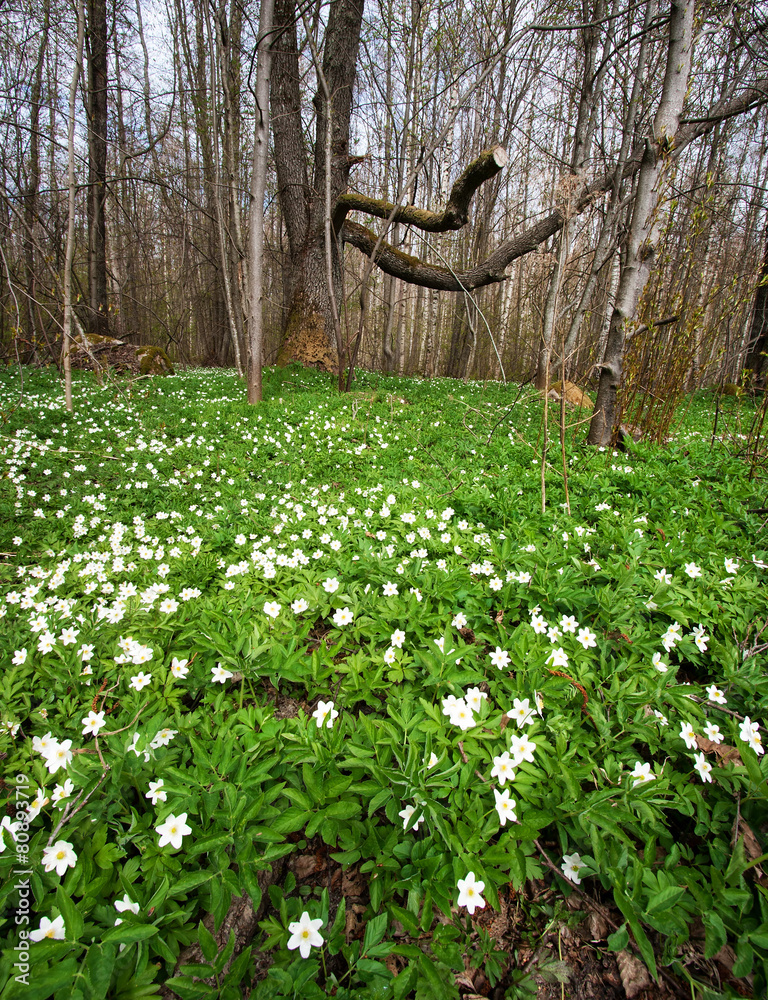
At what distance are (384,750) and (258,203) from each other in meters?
6.92

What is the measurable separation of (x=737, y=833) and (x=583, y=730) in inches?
17.5

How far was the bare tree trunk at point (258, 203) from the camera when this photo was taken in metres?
5.48

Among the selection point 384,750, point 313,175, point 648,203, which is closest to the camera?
point 384,750

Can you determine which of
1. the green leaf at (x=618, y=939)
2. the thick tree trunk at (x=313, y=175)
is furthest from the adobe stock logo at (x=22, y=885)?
the thick tree trunk at (x=313, y=175)

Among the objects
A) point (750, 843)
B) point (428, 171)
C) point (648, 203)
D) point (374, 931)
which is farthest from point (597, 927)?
point (428, 171)

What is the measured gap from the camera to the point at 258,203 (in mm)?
5879

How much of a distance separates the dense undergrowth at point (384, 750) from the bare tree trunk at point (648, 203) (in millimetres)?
1738

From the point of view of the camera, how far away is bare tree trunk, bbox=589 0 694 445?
3.58m

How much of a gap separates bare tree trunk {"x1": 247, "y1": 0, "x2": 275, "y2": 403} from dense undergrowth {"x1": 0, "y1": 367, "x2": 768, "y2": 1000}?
403 centimetres

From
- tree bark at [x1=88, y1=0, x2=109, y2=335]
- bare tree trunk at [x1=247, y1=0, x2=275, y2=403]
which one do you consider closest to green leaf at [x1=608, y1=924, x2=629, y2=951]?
bare tree trunk at [x1=247, y1=0, x2=275, y2=403]

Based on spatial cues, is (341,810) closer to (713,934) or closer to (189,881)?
(189,881)

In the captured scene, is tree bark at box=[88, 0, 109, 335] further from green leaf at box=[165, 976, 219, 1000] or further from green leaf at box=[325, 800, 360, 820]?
green leaf at box=[165, 976, 219, 1000]

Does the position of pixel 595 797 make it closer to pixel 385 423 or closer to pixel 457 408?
pixel 385 423

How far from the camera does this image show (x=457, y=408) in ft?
24.0
